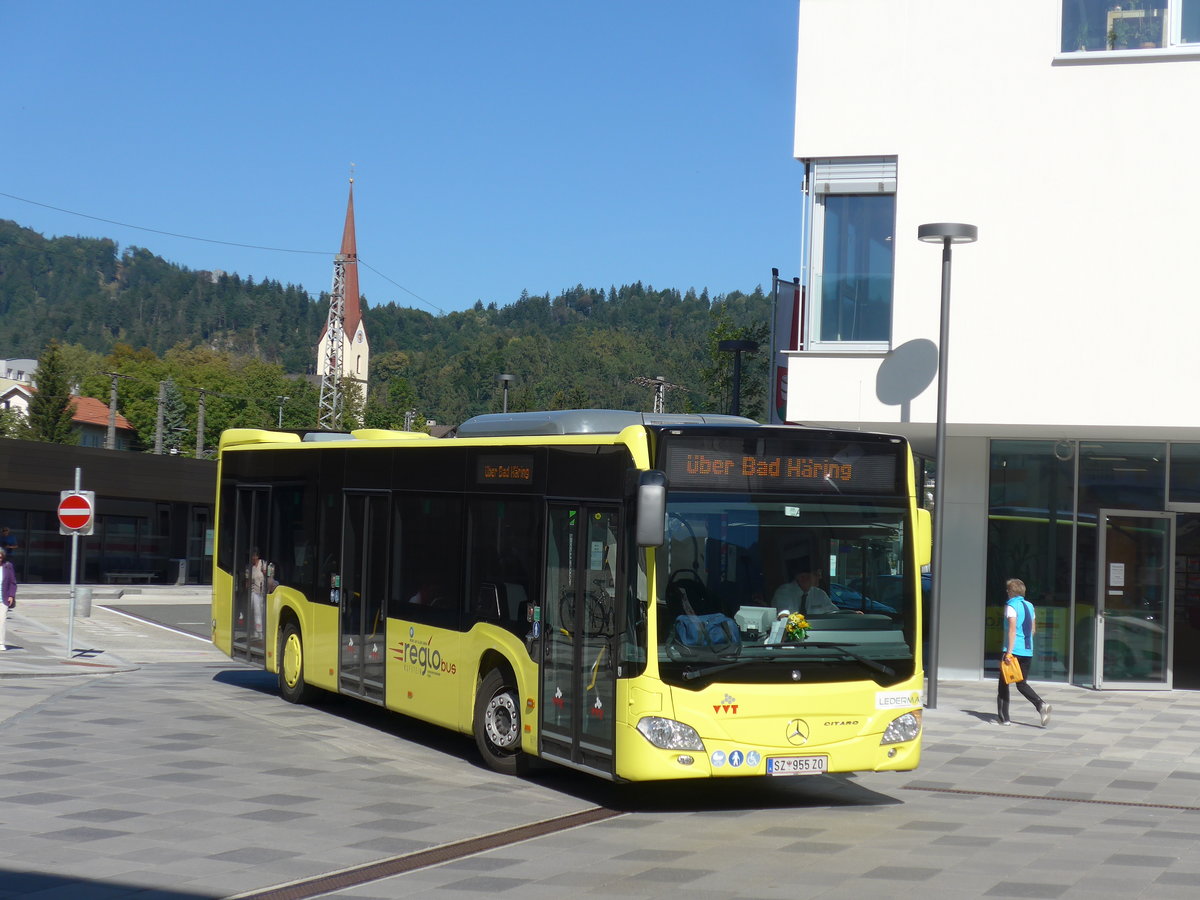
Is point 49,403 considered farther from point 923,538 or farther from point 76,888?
point 76,888

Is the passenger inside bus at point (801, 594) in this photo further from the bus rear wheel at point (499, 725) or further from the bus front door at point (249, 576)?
the bus front door at point (249, 576)

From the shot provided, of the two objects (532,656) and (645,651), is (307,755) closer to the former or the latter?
(532,656)

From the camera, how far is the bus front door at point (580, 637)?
10359 millimetres

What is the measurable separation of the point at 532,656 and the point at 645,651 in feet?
5.92

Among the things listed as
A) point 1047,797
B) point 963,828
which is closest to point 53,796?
point 963,828

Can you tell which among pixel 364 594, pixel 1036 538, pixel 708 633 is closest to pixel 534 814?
pixel 708 633

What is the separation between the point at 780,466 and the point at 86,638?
22.3 m

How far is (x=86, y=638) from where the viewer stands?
2894 centimetres

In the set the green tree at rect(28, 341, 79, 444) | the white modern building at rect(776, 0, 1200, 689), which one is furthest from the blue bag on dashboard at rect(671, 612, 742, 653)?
the green tree at rect(28, 341, 79, 444)

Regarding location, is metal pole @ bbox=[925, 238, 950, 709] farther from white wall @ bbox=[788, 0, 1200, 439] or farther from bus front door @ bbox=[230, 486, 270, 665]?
bus front door @ bbox=[230, 486, 270, 665]

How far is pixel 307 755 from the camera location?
12812mm

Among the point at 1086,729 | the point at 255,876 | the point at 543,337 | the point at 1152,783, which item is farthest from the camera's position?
the point at 543,337

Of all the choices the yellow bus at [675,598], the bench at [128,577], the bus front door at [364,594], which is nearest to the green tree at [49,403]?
the bench at [128,577]

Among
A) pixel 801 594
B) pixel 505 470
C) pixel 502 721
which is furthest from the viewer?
pixel 505 470
